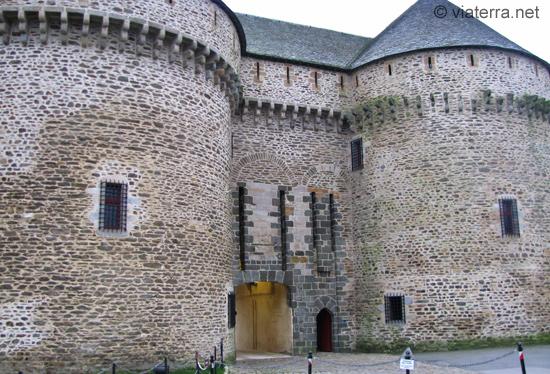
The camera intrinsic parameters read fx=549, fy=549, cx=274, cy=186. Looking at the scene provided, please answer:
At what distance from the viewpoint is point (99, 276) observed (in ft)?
41.3

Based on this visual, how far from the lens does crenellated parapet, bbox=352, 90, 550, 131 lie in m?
19.1

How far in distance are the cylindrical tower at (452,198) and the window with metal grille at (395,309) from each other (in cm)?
3

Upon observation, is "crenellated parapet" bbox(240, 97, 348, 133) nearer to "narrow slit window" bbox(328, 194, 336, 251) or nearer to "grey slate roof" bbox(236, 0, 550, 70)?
"grey slate roof" bbox(236, 0, 550, 70)

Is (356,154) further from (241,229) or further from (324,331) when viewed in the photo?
(324,331)

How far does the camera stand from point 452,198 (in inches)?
725

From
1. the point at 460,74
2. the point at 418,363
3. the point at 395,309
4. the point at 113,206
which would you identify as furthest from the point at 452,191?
the point at 113,206

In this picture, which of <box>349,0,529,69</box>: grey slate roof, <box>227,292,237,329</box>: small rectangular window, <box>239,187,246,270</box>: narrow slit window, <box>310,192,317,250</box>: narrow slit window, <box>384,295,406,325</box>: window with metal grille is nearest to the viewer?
<box>227,292,237,329</box>: small rectangular window

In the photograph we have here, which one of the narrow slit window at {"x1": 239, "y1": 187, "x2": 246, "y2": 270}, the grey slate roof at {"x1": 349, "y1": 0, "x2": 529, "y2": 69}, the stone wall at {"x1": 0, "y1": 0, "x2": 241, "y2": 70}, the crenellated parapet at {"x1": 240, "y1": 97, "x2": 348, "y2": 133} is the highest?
the grey slate roof at {"x1": 349, "y1": 0, "x2": 529, "y2": 69}

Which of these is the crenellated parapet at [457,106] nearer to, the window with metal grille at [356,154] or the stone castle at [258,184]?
the stone castle at [258,184]

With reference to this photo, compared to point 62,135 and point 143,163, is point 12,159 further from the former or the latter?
point 143,163

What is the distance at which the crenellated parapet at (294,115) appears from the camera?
1933 cm

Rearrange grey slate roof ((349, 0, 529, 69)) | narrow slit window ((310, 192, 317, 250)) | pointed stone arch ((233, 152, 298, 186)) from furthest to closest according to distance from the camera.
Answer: grey slate roof ((349, 0, 529, 69)) → narrow slit window ((310, 192, 317, 250)) → pointed stone arch ((233, 152, 298, 186))

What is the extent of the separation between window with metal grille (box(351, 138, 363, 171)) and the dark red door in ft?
17.7

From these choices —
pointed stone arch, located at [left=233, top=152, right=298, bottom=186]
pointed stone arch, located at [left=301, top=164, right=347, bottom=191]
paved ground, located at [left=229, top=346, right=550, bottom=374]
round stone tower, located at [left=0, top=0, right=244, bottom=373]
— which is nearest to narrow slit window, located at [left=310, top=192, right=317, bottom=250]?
pointed stone arch, located at [left=301, top=164, right=347, bottom=191]
